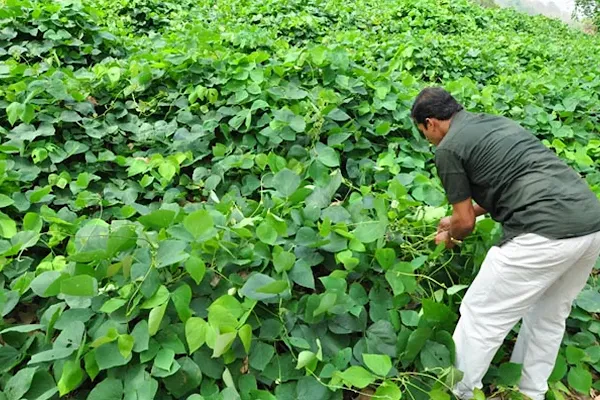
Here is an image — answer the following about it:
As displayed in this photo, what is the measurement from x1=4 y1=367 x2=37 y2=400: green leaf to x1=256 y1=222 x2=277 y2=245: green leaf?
0.91m

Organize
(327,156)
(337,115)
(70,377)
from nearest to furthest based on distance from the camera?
1. (70,377)
2. (327,156)
3. (337,115)

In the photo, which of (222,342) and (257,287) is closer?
(222,342)

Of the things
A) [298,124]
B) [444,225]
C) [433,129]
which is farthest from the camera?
[298,124]

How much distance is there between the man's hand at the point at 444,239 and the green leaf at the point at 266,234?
28.8 inches

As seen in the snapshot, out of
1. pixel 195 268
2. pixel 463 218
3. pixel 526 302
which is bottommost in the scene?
pixel 195 268

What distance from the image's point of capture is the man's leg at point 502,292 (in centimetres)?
165

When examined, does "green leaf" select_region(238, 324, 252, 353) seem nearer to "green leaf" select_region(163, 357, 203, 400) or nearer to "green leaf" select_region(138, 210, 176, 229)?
"green leaf" select_region(163, 357, 203, 400)

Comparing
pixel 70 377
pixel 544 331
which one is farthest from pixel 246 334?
pixel 544 331

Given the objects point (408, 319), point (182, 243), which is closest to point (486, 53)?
point (408, 319)

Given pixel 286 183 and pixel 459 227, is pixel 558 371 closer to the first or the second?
pixel 459 227

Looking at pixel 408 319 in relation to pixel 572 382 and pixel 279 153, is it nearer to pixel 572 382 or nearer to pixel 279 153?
pixel 572 382

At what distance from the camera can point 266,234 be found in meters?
1.92

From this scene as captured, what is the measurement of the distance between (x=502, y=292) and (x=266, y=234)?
3.03 feet

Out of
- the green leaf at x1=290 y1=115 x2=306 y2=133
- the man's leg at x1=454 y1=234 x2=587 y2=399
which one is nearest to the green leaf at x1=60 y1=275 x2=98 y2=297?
the man's leg at x1=454 y1=234 x2=587 y2=399
